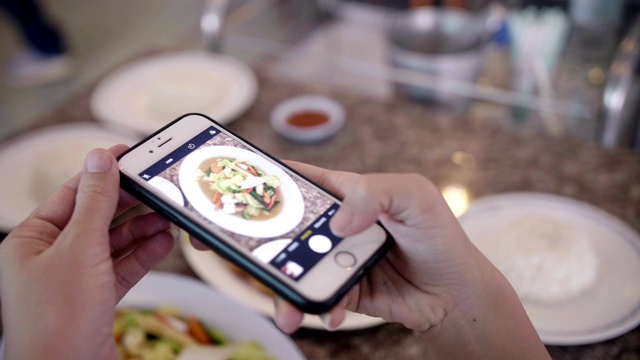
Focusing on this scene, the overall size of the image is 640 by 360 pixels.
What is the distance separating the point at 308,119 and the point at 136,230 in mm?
579

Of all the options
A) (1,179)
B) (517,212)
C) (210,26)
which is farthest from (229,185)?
(210,26)

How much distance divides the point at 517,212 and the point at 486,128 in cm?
26

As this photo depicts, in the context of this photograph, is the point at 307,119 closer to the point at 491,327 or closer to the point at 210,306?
the point at 210,306

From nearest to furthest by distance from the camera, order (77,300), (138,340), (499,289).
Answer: (77,300)
(499,289)
(138,340)

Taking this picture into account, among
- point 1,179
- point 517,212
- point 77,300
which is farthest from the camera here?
point 1,179

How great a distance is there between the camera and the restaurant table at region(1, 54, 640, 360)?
3.39 ft

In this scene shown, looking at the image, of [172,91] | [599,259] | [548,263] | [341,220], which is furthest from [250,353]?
[172,91]

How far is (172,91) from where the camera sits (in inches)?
53.2

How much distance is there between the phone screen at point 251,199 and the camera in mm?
569

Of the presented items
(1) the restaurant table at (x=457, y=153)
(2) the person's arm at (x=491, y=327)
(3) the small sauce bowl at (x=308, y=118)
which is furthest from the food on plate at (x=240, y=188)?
(3) the small sauce bowl at (x=308, y=118)

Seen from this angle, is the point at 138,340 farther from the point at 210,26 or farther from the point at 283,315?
the point at 210,26

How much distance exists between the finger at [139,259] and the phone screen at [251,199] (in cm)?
11

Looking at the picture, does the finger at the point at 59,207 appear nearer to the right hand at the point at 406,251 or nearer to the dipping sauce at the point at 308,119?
the right hand at the point at 406,251

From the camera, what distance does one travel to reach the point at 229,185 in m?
0.61
